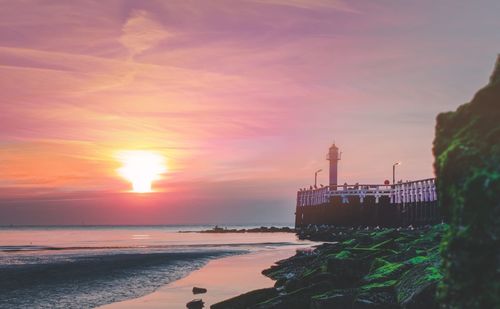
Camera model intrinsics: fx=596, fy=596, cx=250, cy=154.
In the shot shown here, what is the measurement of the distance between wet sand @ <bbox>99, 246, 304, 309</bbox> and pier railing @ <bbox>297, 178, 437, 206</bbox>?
34.9ft

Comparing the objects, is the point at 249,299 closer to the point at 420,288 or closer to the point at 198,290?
the point at 420,288

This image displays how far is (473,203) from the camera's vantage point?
4035 mm

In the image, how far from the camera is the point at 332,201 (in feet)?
166

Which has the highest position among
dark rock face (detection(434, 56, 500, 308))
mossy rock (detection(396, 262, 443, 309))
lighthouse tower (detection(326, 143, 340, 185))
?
lighthouse tower (detection(326, 143, 340, 185))

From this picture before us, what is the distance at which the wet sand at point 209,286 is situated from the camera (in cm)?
1438

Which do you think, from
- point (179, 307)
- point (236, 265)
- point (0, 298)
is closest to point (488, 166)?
point (179, 307)

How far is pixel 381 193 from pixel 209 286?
94.5ft

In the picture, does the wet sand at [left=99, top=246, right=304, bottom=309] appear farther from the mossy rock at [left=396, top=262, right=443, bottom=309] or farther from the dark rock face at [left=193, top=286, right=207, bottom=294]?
the mossy rock at [left=396, top=262, right=443, bottom=309]

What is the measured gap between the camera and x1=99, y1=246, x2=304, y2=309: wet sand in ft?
47.2

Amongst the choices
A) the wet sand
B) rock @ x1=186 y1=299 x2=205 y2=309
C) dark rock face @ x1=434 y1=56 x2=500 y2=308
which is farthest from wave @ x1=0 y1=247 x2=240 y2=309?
dark rock face @ x1=434 y1=56 x2=500 y2=308

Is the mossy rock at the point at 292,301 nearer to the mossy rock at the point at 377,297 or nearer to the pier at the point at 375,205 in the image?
the mossy rock at the point at 377,297

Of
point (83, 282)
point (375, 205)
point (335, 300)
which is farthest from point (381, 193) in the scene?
point (335, 300)

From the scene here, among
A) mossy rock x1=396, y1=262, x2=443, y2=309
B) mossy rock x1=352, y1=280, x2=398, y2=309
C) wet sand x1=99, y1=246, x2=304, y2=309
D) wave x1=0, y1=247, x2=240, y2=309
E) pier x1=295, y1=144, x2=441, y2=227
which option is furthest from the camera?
pier x1=295, y1=144, x2=441, y2=227

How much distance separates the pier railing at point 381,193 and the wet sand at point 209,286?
418 inches
